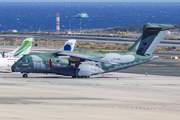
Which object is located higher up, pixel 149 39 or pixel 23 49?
pixel 149 39

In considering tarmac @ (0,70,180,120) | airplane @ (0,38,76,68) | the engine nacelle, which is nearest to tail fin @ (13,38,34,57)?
airplane @ (0,38,76,68)

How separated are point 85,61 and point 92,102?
1947 centimetres

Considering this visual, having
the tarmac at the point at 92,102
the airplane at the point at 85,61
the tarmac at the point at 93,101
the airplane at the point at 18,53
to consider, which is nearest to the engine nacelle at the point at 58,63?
the airplane at the point at 85,61

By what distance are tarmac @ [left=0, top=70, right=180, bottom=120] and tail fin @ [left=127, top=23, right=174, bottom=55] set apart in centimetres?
865

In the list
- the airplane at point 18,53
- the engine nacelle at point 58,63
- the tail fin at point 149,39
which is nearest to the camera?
the engine nacelle at point 58,63

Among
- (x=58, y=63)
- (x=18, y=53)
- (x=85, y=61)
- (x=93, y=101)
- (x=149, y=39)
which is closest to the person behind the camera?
(x=93, y=101)

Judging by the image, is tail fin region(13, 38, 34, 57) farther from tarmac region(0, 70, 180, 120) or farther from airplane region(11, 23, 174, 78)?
tarmac region(0, 70, 180, 120)

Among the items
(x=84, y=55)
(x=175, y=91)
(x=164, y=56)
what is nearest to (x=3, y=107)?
(x=175, y=91)

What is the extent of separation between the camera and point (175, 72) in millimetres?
55031

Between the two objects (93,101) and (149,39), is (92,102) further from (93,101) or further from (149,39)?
(149,39)

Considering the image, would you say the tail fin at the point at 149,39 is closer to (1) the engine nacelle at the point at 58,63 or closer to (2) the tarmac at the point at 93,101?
(2) the tarmac at the point at 93,101

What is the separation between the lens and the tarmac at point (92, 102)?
22.4m

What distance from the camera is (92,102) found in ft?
91.4

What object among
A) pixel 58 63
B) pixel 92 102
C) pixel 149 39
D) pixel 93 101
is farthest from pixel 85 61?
pixel 92 102
